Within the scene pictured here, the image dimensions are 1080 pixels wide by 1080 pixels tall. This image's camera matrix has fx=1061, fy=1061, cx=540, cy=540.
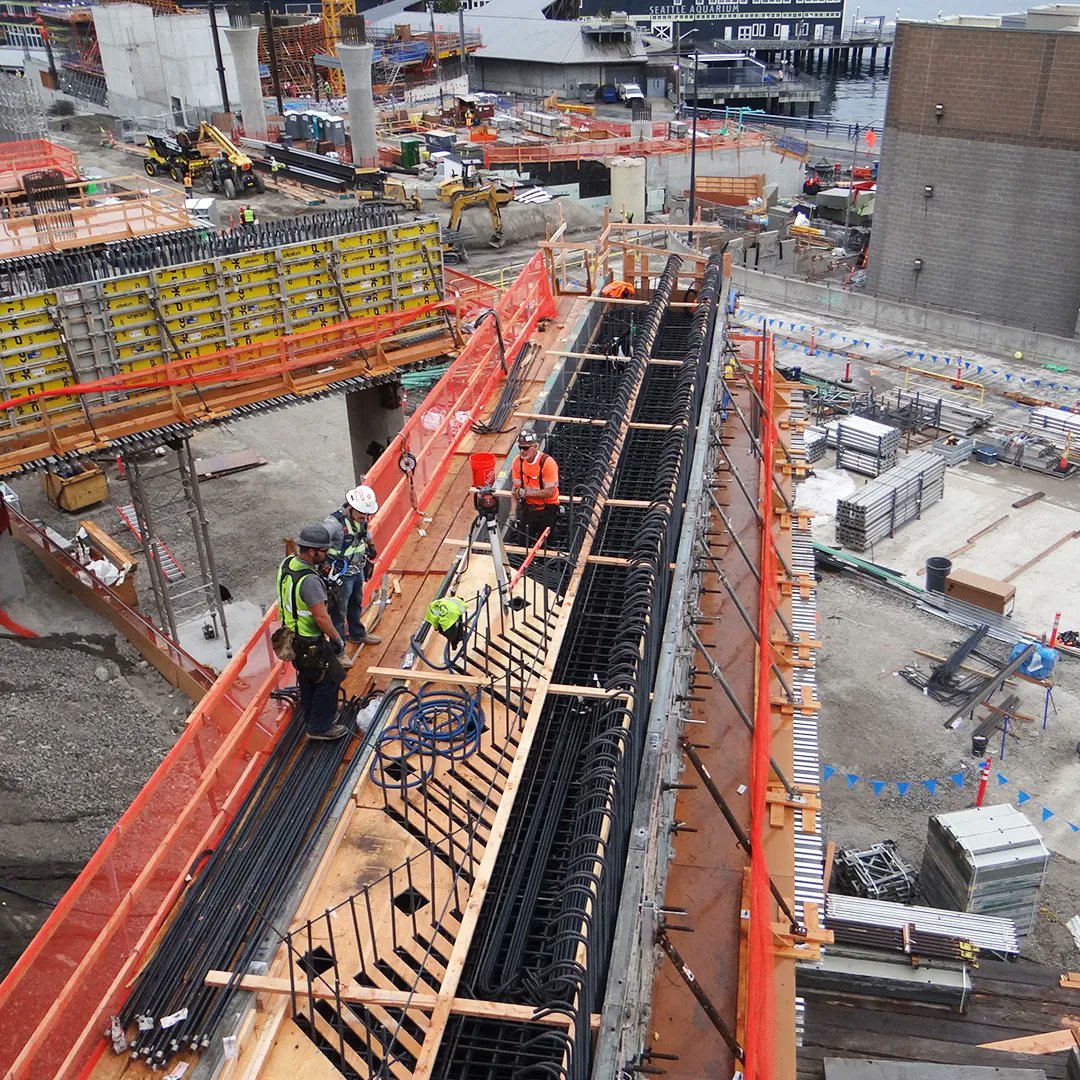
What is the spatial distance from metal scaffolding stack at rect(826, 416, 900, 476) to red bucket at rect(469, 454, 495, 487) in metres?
17.8

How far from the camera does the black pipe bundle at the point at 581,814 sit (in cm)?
688

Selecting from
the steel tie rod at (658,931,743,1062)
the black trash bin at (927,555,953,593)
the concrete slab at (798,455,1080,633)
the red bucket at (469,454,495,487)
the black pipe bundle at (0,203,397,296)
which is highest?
the black pipe bundle at (0,203,397,296)

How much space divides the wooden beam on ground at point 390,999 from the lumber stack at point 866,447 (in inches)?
930

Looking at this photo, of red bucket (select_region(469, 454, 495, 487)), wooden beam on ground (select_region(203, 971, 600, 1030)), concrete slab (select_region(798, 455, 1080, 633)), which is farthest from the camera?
concrete slab (select_region(798, 455, 1080, 633))

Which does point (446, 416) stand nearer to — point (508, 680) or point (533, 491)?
point (533, 491)

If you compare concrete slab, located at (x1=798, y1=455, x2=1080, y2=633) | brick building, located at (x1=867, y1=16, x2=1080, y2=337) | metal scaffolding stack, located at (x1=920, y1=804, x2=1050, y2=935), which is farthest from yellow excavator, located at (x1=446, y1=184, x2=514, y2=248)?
metal scaffolding stack, located at (x1=920, y1=804, x2=1050, y2=935)

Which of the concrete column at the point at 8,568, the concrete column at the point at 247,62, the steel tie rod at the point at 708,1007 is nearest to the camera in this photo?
the steel tie rod at the point at 708,1007

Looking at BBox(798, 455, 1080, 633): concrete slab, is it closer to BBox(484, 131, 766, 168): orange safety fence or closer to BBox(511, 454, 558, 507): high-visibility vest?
BBox(511, 454, 558, 507): high-visibility vest

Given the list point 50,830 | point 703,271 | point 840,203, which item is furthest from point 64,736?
point 840,203

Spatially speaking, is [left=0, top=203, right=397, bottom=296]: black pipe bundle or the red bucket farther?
[left=0, top=203, right=397, bottom=296]: black pipe bundle

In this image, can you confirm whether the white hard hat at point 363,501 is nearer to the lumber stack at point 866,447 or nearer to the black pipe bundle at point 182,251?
the black pipe bundle at point 182,251

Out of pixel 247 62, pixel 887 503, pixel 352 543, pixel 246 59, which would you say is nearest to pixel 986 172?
pixel 887 503

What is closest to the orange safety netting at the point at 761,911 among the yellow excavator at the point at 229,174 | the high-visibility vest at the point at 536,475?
the high-visibility vest at the point at 536,475

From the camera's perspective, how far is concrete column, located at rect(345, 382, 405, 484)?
78.2 feet
